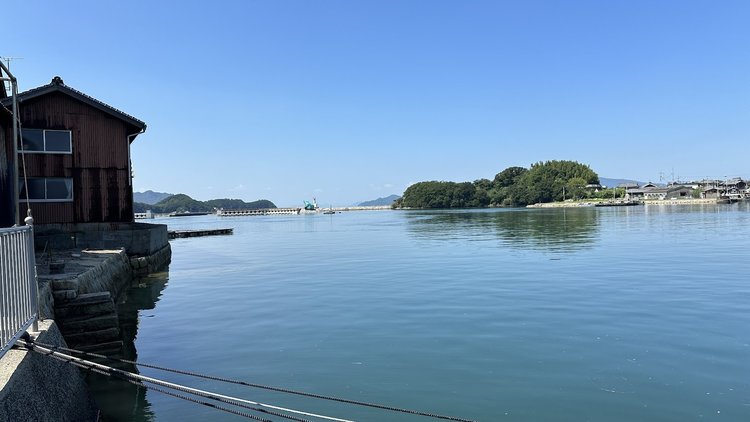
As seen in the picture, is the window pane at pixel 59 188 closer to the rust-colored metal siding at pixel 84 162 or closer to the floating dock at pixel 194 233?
the rust-colored metal siding at pixel 84 162

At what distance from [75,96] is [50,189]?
15.1 feet

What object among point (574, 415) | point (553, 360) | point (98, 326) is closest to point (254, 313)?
point (98, 326)

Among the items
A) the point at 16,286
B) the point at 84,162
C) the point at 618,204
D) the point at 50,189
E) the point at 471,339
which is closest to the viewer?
the point at 16,286

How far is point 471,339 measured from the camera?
37.9ft

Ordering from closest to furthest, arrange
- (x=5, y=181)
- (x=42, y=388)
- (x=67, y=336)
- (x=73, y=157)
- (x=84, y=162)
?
(x=42, y=388) < (x=67, y=336) < (x=5, y=181) < (x=73, y=157) < (x=84, y=162)

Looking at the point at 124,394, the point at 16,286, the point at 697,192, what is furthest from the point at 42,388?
the point at 697,192

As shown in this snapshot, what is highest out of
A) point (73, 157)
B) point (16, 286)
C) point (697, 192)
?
point (73, 157)

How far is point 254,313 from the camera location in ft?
51.0

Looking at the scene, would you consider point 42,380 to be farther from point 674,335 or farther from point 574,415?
point 674,335

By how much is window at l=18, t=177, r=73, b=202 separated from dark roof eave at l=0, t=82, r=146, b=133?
375 cm

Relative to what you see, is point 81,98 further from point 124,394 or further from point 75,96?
point 124,394

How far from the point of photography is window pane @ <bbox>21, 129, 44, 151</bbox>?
76.6ft

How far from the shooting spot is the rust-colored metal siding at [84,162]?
23703mm

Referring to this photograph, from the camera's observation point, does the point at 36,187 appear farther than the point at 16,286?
Yes
